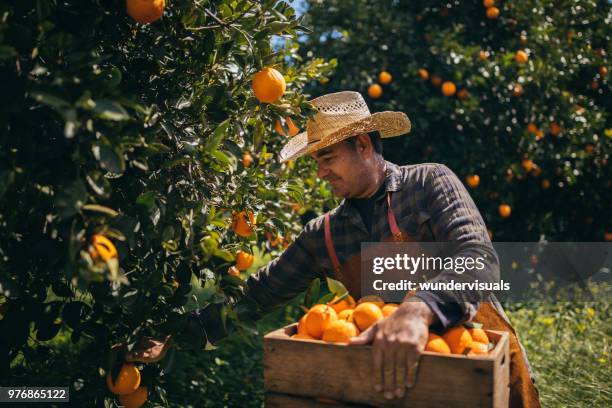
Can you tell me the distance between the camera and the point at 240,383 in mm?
4020

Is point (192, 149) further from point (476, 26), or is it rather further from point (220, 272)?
point (476, 26)

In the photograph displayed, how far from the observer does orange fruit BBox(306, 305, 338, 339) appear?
68.7 inches

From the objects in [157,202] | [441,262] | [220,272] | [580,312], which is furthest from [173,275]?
[580,312]

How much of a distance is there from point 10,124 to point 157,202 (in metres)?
0.46

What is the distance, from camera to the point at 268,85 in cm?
204

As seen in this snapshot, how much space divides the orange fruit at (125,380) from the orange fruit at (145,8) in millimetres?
1146

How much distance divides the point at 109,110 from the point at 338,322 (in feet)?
2.85

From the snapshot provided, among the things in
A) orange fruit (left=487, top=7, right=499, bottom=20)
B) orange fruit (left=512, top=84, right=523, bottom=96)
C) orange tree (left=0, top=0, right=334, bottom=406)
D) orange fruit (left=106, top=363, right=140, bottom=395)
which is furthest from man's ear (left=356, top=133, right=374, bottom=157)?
orange fruit (left=487, top=7, right=499, bottom=20)

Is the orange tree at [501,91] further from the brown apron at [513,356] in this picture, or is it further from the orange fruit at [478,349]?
the orange fruit at [478,349]

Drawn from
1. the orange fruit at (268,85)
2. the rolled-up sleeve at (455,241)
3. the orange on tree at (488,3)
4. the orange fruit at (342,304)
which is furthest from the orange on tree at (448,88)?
the orange fruit at (342,304)

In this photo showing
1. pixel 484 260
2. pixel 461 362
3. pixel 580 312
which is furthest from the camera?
pixel 580 312

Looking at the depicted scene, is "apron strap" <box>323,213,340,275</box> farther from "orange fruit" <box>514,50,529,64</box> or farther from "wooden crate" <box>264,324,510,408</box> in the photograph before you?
"orange fruit" <box>514,50,529,64</box>

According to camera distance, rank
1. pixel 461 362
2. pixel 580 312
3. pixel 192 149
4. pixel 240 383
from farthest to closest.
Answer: pixel 580 312 < pixel 240 383 < pixel 192 149 < pixel 461 362

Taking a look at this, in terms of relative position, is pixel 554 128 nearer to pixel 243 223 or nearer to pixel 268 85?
pixel 243 223
